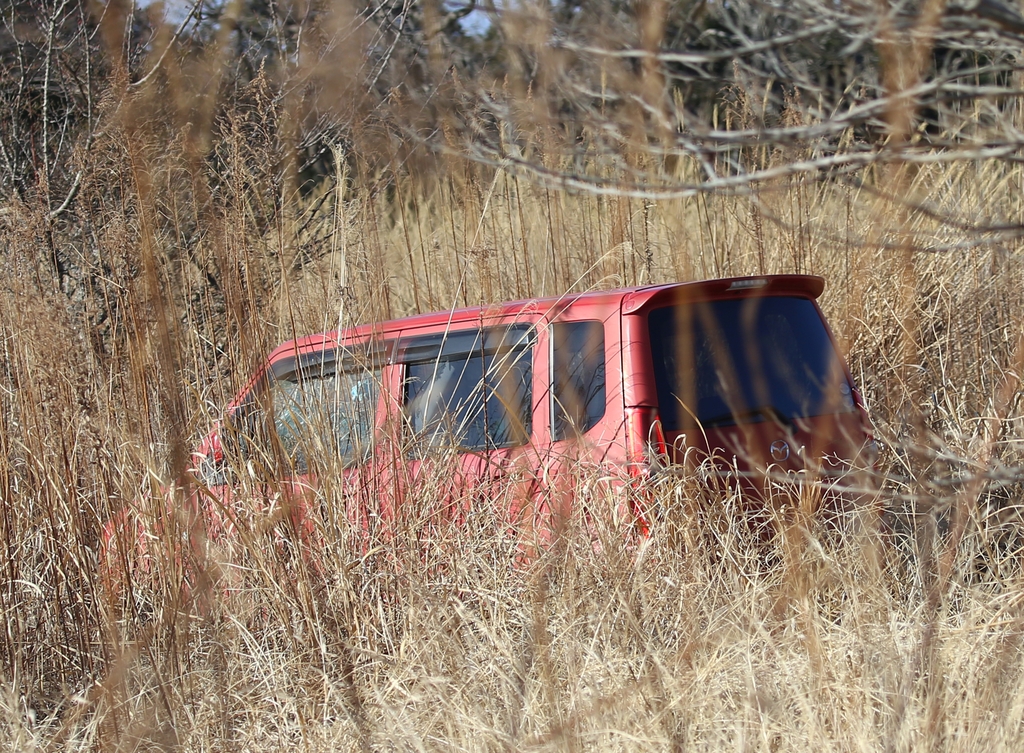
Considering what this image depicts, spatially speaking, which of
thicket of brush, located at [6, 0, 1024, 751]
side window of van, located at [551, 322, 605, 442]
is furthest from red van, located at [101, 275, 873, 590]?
thicket of brush, located at [6, 0, 1024, 751]

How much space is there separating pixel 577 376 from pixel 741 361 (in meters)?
0.60

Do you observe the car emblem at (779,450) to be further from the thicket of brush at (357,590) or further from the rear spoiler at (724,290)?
the rear spoiler at (724,290)

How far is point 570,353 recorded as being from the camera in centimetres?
328

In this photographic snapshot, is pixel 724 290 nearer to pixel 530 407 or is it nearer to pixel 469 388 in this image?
pixel 530 407

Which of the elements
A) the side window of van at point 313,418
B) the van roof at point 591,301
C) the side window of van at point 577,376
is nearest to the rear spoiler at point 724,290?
the van roof at point 591,301

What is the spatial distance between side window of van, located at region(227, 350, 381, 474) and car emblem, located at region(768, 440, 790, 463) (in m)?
1.29

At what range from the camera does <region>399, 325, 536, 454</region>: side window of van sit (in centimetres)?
326

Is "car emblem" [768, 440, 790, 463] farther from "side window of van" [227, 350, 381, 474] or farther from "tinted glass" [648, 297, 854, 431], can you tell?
"side window of van" [227, 350, 381, 474]

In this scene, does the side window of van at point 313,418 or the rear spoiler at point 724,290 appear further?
the rear spoiler at point 724,290

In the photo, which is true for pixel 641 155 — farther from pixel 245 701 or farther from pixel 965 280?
pixel 245 701

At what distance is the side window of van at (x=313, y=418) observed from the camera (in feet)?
10.0

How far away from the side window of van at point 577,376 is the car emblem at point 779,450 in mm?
613

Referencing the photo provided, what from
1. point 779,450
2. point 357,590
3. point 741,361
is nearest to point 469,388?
point 357,590

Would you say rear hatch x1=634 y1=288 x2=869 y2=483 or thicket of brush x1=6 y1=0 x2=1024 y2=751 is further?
rear hatch x1=634 y1=288 x2=869 y2=483
